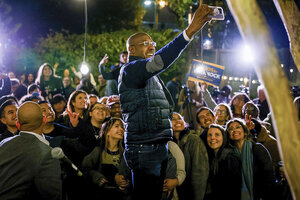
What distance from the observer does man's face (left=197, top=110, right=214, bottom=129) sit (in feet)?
17.2

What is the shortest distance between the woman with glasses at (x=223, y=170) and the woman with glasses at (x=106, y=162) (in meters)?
1.12

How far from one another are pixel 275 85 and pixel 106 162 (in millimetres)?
3472

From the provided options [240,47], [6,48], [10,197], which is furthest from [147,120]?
[6,48]

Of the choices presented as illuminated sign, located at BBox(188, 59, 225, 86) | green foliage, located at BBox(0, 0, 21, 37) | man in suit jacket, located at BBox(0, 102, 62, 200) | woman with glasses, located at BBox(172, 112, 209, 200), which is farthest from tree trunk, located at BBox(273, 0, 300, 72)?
green foliage, located at BBox(0, 0, 21, 37)

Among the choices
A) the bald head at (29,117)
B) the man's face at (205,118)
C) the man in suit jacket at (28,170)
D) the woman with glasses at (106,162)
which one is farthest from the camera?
the man's face at (205,118)

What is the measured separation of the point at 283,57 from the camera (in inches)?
585

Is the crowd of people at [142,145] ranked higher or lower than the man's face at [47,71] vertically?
lower

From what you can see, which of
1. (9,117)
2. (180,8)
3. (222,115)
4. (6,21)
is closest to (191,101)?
(222,115)

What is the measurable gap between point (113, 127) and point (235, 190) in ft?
5.43

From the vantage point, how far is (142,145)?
2.86 meters

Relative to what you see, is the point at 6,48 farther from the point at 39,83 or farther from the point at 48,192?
the point at 48,192

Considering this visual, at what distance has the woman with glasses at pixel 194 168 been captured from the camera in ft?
14.3

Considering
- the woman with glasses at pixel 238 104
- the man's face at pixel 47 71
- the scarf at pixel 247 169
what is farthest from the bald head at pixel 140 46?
the man's face at pixel 47 71

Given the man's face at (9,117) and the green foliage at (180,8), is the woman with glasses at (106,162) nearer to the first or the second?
the man's face at (9,117)
